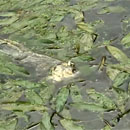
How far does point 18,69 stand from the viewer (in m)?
2.20

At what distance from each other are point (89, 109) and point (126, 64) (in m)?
0.43

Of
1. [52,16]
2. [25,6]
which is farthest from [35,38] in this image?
[25,6]

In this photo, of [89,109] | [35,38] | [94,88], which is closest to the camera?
[89,109]

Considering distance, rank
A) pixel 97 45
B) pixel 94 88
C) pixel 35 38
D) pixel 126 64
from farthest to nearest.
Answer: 1. pixel 35 38
2. pixel 97 45
3. pixel 126 64
4. pixel 94 88

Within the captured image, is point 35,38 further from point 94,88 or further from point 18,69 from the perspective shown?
point 94,88

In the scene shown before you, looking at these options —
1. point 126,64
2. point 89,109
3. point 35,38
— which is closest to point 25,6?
point 35,38

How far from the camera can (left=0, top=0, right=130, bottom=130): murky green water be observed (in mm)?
1824

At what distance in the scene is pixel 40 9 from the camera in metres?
2.82

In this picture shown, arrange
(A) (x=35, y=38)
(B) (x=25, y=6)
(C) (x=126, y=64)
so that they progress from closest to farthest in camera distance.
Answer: (C) (x=126, y=64) < (A) (x=35, y=38) < (B) (x=25, y=6)

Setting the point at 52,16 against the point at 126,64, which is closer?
the point at 126,64

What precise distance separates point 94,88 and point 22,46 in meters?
0.69

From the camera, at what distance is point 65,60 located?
2209 millimetres

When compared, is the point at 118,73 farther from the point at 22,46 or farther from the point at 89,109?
the point at 22,46

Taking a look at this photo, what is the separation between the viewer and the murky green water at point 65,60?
1.82 meters
